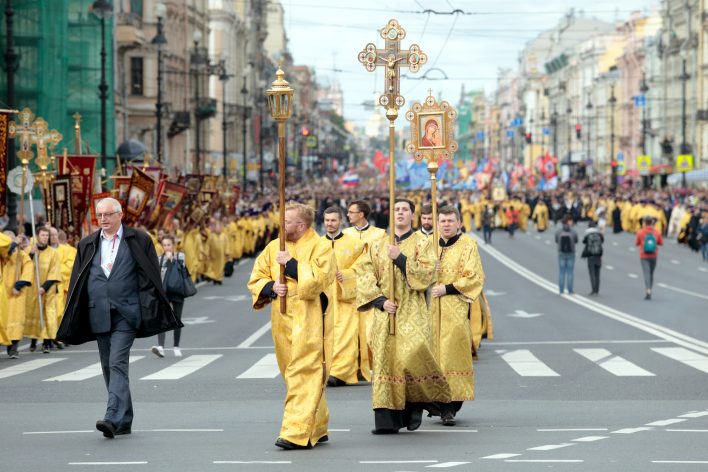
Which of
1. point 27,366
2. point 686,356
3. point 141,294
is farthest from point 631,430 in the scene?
point 27,366

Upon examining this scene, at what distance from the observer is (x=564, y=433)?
11094 mm

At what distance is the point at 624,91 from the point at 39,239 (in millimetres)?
102626

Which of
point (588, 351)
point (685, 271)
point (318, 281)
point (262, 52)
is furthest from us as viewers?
point (262, 52)

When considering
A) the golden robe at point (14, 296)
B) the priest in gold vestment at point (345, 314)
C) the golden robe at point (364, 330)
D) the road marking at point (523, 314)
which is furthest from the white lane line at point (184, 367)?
the road marking at point (523, 314)

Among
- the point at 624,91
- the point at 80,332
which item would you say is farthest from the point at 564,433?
the point at 624,91

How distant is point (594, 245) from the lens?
1203 inches

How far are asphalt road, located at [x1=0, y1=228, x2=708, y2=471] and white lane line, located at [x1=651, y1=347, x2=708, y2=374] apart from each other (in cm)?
2

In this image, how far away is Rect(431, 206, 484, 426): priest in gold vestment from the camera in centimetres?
1203

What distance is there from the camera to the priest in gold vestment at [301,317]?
10.2 m

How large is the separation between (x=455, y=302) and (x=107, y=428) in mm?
3040

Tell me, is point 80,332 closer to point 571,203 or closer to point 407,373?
point 407,373

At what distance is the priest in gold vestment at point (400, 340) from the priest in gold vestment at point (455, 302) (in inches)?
22.2

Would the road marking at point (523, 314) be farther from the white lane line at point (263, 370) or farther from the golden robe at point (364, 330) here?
the golden robe at point (364, 330)

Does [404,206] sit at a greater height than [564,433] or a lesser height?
greater
